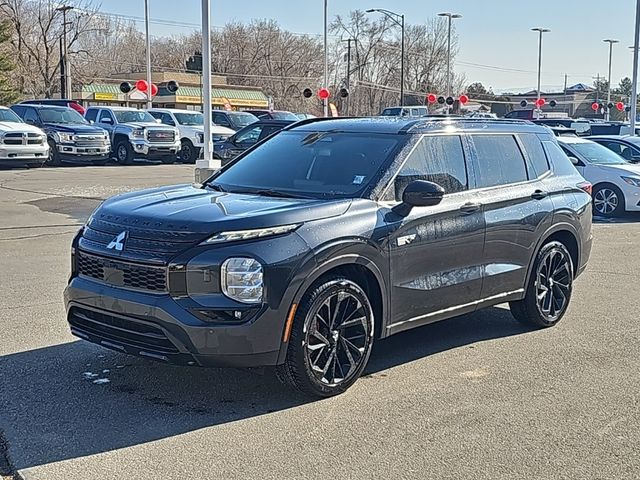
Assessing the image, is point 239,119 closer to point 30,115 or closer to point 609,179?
point 30,115

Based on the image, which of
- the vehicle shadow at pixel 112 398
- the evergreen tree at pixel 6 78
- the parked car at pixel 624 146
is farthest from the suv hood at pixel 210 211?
the evergreen tree at pixel 6 78

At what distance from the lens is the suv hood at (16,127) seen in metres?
21.4

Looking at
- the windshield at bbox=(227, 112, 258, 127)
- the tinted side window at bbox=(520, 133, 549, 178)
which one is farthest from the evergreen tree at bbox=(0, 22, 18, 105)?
the tinted side window at bbox=(520, 133, 549, 178)

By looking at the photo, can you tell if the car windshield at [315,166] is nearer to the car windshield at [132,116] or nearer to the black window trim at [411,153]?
the black window trim at [411,153]

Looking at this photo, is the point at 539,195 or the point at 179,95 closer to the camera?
the point at 539,195

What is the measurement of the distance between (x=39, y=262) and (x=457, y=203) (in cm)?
554

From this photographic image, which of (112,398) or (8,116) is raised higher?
(8,116)

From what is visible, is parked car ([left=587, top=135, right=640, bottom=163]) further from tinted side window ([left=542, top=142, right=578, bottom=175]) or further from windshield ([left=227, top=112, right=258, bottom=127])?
windshield ([left=227, top=112, right=258, bottom=127])

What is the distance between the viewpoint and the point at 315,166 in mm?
6098

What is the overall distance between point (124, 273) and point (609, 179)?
12514mm

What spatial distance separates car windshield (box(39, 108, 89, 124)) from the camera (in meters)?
24.5

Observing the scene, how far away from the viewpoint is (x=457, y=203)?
611 centimetres

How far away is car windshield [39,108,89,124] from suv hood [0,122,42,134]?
2.23 m

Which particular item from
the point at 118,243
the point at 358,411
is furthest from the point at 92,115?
the point at 358,411
